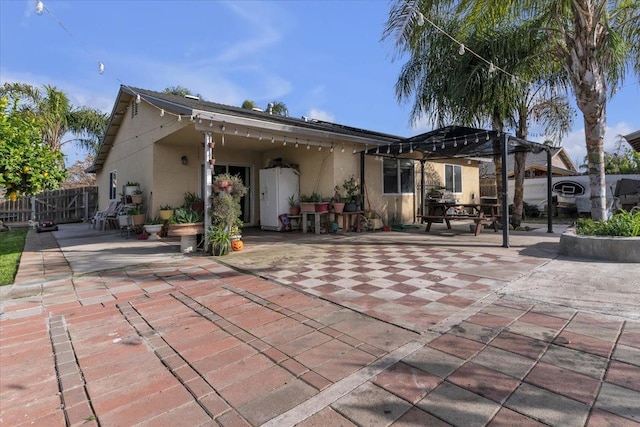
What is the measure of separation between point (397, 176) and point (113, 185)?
1090cm

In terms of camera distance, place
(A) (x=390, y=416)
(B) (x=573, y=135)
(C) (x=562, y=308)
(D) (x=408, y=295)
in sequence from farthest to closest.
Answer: (B) (x=573, y=135) → (D) (x=408, y=295) → (C) (x=562, y=308) → (A) (x=390, y=416)

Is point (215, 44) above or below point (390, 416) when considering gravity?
above

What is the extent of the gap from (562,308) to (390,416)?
2.44m

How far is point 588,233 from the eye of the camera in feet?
18.8

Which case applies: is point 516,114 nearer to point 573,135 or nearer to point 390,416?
point 573,135

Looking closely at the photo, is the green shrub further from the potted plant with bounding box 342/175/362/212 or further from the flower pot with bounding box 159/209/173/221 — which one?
the flower pot with bounding box 159/209/173/221

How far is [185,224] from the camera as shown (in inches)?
243

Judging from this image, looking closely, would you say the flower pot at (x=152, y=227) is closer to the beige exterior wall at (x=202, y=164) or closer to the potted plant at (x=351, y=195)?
the beige exterior wall at (x=202, y=164)

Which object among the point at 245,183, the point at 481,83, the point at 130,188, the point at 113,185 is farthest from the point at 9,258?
the point at 481,83

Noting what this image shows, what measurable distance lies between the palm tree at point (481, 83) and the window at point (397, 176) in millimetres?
1561

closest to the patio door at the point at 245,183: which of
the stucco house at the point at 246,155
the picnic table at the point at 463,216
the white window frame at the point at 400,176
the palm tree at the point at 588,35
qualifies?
the stucco house at the point at 246,155

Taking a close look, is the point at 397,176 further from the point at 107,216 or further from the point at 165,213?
the point at 107,216

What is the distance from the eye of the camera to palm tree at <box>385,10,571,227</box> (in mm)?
8234

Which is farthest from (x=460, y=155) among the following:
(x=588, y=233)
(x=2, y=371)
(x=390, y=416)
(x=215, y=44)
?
(x=2, y=371)
